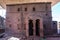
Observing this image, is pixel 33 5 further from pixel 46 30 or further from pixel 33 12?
pixel 46 30

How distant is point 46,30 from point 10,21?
5.55 metres

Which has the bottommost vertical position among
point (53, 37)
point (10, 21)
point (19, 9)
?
point (53, 37)

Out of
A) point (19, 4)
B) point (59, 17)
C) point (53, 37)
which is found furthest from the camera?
point (59, 17)

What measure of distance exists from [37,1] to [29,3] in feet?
3.65

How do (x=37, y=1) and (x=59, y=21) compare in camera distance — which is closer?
(x=37, y=1)

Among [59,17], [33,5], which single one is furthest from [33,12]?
[59,17]

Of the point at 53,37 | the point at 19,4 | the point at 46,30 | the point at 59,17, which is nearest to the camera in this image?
the point at 53,37

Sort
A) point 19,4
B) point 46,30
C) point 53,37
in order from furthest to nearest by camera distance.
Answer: point 19,4
point 46,30
point 53,37

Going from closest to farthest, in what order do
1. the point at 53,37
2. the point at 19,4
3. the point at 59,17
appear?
the point at 53,37
the point at 19,4
the point at 59,17

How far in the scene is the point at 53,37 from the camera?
14.9m

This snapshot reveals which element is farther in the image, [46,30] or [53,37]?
[46,30]

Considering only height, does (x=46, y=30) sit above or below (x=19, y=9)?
below

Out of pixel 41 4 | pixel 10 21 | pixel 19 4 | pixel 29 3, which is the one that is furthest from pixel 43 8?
pixel 10 21

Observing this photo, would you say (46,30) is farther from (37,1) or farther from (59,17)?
(59,17)
